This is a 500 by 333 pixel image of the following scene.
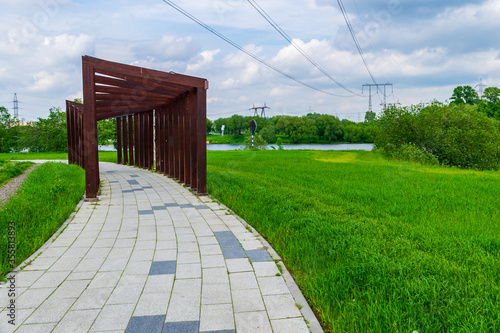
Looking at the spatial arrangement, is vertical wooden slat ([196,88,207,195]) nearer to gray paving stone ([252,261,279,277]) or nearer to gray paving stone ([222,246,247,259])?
gray paving stone ([222,246,247,259])

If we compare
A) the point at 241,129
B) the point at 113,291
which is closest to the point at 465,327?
the point at 113,291

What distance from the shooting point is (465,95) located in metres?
58.2

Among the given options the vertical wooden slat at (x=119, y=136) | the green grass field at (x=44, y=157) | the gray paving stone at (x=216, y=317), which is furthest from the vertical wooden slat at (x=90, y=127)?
the green grass field at (x=44, y=157)

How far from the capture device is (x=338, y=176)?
11.2 m

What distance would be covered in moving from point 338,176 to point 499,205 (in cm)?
500

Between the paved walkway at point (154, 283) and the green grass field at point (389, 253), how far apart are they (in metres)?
0.32

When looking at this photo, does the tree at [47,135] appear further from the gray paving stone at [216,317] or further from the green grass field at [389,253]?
the gray paving stone at [216,317]

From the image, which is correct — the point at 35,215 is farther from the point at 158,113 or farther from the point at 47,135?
the point at 47,135

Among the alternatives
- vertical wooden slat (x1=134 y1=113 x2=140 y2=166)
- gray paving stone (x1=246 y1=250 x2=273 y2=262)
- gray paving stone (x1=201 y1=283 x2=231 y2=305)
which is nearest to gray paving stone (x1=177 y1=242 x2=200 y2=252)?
gray paving stone (x1=246 y1=250 x2=273 y2=262)

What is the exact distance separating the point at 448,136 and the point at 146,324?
23292 millimetres

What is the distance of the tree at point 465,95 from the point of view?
2250 inches

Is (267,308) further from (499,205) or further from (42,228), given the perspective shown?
(499,205)

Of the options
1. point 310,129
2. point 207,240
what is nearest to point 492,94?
point 310,129

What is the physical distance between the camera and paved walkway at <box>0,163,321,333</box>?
2.68m
